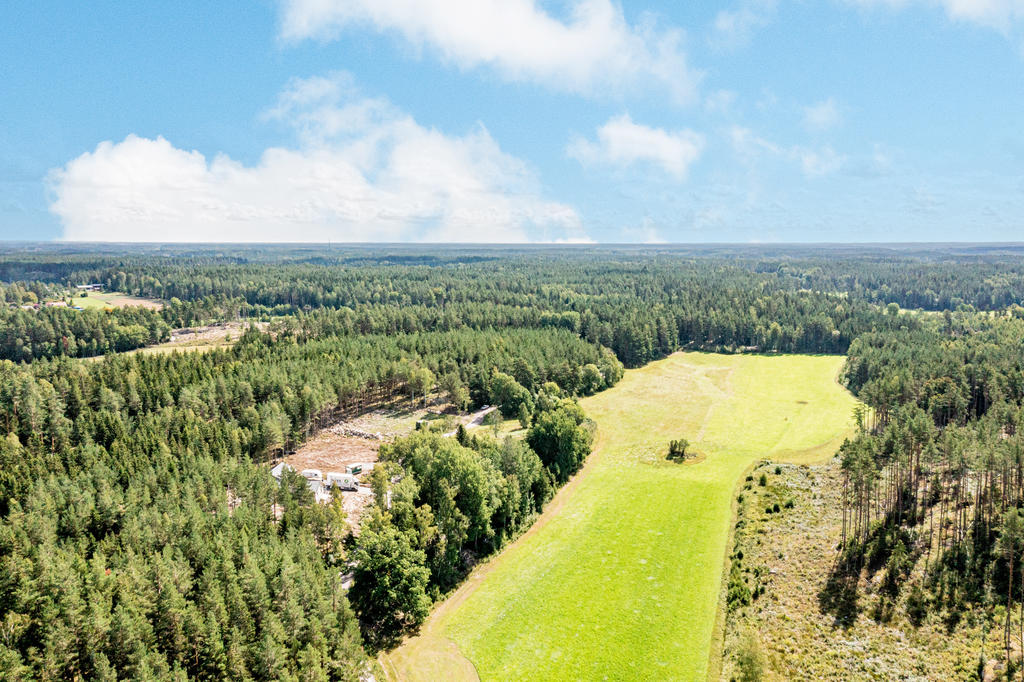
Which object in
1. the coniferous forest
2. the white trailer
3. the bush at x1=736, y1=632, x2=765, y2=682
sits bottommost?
the bush at x1=736, y1=632, x2=765, y2=682

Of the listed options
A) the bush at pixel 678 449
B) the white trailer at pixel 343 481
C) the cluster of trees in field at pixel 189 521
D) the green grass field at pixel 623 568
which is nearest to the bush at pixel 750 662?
the green grass field at pixel 623 568

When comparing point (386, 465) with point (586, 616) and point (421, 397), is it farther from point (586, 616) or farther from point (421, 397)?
point (421, 397)

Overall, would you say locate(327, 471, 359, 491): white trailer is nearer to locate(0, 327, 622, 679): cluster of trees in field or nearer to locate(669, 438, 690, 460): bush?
locate(0, 327, 622, 679): cluster of trees in field

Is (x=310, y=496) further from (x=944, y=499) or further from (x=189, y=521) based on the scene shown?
(x=944, y=499)

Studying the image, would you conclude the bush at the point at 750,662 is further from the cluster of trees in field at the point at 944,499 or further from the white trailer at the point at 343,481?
the white trailer at the point at 343,481

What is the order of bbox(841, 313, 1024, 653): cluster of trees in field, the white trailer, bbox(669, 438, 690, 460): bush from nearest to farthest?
1. bbox(841, 313, 1024, 653): cluster of trees in field
2. the white trailer
3. bbox(669, 438, 690, 460): bush

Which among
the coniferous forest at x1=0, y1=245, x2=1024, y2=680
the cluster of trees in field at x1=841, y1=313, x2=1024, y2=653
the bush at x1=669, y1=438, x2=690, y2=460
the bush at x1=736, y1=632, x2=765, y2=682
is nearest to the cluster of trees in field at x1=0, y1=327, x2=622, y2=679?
the coniferous forest at x1=0, y1=245, x2=1024, y2=680
